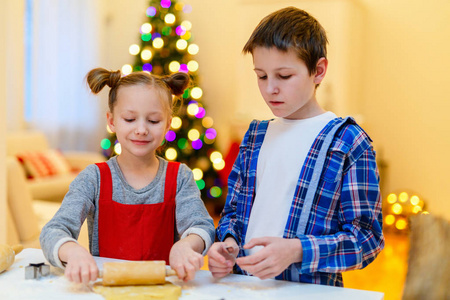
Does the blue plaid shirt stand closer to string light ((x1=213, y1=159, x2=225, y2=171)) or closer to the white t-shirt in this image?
the white t-shirt

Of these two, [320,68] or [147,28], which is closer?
[320,68]

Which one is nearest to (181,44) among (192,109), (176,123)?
(192,109)

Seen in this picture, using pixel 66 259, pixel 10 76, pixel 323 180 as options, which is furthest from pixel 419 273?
pixel 10 76

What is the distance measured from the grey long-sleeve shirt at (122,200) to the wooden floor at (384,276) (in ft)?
5.42

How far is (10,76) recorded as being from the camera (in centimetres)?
550

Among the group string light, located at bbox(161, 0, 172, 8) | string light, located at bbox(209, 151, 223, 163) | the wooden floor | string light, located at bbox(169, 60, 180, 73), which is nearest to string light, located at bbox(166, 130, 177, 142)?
string light, located at bbox(209, 151, 223, 163)

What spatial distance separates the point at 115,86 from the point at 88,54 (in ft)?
16.9

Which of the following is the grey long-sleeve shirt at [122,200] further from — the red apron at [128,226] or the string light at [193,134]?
the string light at [193,134]

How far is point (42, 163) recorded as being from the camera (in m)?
5.11

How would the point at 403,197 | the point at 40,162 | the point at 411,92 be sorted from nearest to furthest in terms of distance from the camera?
the point at 403,197
the point at 40,162
the point at 411,92

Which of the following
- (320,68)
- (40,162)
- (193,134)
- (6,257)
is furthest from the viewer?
(193,134)

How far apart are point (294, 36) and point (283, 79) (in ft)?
0.34

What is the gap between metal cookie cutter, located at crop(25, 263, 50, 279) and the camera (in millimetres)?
1076

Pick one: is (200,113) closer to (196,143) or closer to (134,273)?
(196,143)
